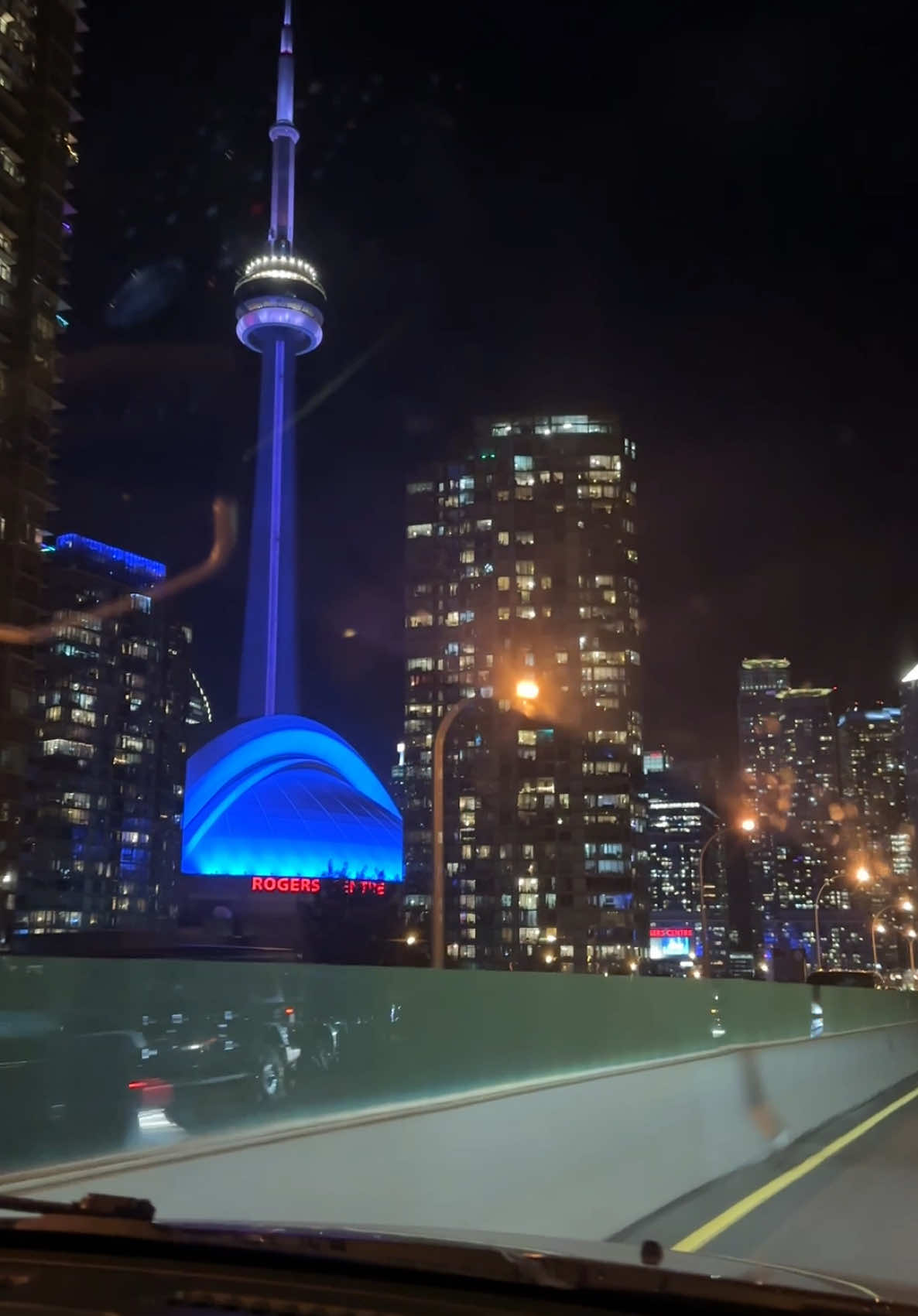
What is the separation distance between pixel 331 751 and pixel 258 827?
44.5ft

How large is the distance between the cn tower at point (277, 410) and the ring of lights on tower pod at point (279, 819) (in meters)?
3.61

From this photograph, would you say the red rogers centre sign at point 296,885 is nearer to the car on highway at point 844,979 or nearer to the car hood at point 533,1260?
the car on highway at point 844,979

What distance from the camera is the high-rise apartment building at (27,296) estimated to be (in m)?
63.8

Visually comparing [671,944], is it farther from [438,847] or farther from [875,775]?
[438,847]

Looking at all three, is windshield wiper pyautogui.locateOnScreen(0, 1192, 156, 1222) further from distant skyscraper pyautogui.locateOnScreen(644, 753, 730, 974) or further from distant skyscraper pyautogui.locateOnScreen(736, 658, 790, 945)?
distant skyscraper pyautogui.locateOnScreen(644, 753, 730, 974)

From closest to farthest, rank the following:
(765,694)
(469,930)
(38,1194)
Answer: (38,1194) → (469,930) → (765,694)

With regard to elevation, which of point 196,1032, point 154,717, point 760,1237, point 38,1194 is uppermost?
point 154,717

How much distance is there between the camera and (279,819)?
4316 inches

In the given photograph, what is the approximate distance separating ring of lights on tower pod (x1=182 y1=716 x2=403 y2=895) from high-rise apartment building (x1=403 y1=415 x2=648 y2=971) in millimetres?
14249

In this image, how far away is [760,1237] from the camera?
832cm

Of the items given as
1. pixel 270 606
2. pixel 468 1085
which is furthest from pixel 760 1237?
pixel 270 606

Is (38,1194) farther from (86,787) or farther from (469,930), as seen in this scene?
(469,930)

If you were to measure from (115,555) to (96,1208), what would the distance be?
117639 mm

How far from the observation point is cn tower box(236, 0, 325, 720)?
107m
